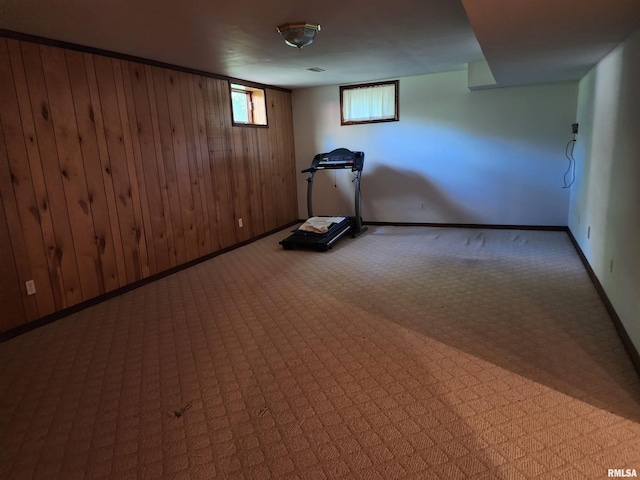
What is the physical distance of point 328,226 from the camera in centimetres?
545

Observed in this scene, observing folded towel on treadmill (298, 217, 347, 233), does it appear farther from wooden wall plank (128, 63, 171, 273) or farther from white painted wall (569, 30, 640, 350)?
white painted wall (569, 30, 640, 350)

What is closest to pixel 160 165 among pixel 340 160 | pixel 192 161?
pixel 192 161

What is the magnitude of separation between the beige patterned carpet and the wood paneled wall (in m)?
0.47

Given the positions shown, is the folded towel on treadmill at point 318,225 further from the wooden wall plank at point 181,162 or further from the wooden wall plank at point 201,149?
the wooden wall plank at point 181,162

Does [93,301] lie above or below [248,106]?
below

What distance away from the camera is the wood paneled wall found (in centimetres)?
308

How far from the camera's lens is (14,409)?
2176mm

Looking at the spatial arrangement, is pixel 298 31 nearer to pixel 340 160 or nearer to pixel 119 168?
pixel 119 168

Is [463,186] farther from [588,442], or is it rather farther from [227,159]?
[588,442]

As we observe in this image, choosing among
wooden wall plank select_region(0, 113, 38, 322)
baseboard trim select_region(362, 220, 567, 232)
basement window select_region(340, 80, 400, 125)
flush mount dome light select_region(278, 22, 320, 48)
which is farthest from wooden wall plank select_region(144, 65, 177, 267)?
baseboard trim select_region(362, 220, 567, 232)

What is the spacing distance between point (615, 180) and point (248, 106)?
4.68 metres

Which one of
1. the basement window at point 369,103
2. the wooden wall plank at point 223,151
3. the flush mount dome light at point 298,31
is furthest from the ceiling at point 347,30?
the basement window at point 369,103

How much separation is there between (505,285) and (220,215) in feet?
11.3

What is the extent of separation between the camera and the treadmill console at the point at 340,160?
19.3 feet
